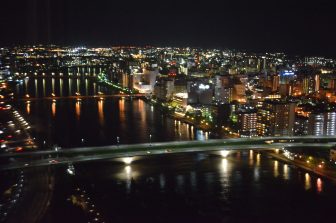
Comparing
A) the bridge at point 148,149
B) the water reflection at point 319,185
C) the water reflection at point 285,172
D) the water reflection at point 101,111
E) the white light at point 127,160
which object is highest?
the water reflection at point 101,111

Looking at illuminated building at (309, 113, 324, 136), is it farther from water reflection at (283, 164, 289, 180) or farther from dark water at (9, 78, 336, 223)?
water reflection at (283, 164, 289, 180)

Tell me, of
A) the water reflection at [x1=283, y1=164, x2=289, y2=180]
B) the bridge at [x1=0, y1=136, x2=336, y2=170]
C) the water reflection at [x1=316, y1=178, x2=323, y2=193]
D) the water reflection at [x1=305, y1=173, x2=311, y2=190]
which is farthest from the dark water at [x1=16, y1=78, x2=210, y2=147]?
the water reflection at [x1=316, y1=178, x2=323, y2=193]

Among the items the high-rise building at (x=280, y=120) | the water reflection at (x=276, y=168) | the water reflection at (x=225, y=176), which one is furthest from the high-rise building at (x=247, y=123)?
the water reflection at (x=225, y=176)

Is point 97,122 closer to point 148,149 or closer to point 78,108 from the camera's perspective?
point 78,108

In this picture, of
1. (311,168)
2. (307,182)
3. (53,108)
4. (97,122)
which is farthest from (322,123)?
(53,108)

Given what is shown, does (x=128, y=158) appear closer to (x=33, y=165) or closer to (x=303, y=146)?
(x=33, y=165)

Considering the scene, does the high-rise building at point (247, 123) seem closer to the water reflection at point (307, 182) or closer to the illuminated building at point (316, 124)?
the illuminated building at point (316, 124)
